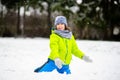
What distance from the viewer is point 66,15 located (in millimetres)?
28781

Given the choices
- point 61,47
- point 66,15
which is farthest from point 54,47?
point 66,15

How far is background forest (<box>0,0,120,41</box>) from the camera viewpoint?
91.8 feet

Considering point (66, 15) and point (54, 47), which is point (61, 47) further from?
point (66, 15)

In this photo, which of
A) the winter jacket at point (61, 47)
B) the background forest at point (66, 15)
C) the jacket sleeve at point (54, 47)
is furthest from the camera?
the background forest at point (66, 15)

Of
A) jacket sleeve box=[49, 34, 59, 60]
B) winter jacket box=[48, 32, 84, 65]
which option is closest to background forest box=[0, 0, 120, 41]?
winter jacket box=[48, 32, 84, 65]

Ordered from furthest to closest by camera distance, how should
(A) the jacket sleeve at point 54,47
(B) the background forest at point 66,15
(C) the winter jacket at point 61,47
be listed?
(B) the background forest at point 66,15 < (C) the winter jacket at point 61,47 < (A) the jacket sleeve at point 54,47

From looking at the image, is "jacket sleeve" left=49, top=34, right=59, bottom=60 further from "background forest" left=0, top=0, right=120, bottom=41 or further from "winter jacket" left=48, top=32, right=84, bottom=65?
"background forest" left=0, top=0, right=120, bottom=41

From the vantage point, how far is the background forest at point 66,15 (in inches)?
1102

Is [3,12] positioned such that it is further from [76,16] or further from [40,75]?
[40,75]

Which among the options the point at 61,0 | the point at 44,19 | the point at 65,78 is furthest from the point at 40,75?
→ the point at 44,19

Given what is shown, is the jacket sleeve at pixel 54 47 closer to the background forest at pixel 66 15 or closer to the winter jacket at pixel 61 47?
the winter jacket at pixel 61 47

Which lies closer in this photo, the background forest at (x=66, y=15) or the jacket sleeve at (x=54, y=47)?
the jacket sleeve at (x=54, y=47)

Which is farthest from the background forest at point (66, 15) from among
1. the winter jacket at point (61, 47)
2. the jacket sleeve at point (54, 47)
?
the jacket sleeve at point (54, 47)

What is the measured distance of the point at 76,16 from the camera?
95.1 feet
